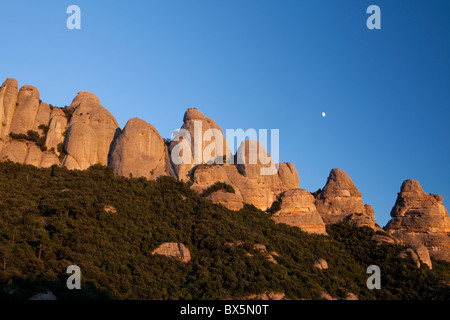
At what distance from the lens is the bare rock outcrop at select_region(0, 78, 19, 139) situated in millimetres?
63594

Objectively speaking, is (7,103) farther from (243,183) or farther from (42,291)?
(42,291)

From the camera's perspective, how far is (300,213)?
65.8 metres

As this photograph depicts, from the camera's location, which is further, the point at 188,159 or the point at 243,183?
the point at 243,183

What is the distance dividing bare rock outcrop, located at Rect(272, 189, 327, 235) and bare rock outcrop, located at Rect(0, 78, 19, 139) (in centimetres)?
3479

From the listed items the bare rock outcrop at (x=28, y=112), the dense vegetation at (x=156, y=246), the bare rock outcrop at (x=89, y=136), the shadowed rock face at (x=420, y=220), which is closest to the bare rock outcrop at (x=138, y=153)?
the bare rock outcrop at (x=89, y=136)

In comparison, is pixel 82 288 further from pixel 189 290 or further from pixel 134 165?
pixel 134 165

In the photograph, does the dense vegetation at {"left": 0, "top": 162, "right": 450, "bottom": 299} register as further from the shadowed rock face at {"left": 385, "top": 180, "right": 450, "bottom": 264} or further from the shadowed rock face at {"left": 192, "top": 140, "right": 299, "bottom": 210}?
the shadowed rock face at {"left": 385, "top": 180, "right": 450, "bottom": 264}

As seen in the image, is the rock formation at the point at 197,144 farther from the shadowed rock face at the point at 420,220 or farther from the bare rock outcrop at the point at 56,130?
the shadowed rock face at the point at 420,220

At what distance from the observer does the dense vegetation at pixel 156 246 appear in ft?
133

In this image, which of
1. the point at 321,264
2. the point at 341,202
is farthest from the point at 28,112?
the point at 341,202

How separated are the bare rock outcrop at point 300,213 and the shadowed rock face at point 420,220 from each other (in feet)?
41.2

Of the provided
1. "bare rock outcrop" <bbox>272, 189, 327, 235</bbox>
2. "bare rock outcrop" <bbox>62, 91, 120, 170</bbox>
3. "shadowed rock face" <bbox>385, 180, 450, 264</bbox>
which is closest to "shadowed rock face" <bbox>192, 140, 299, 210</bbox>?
"bare rock outcrop" <bbox>272, 189, 327, 235</bbox>

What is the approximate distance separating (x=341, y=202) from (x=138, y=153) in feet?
91.0

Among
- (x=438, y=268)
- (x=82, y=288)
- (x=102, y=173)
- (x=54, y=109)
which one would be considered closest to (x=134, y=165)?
(x=102, y=173)
